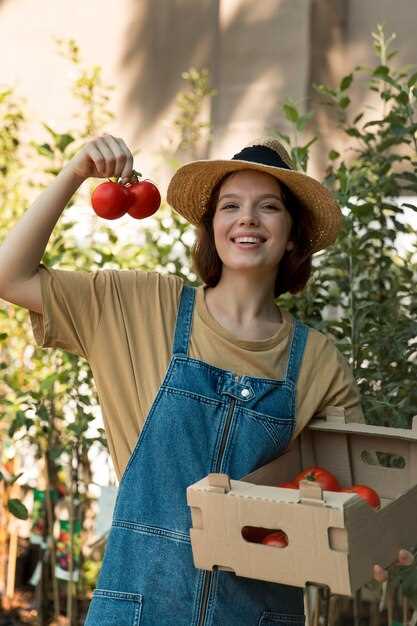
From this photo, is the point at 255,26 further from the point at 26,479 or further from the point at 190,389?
the point at 190,389

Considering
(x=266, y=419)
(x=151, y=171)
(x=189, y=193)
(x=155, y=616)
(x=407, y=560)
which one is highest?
(x=151, y=171)

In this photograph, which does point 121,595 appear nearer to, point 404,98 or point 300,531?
point 300,531

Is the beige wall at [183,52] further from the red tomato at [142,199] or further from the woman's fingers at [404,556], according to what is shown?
the woman's fingers at [404,556]

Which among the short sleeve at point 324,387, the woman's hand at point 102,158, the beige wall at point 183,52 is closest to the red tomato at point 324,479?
the short sleeve at point 324,387

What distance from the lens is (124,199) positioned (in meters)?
2.11

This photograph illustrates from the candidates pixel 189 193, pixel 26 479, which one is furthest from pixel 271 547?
pixel 26 479

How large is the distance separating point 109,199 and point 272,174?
35cm

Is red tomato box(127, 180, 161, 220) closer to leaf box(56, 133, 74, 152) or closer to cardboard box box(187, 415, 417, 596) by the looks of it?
cardboard box box(187, 415, 417, 596)

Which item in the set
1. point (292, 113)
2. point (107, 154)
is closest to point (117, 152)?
point (107, 154)

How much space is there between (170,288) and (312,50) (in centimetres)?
226

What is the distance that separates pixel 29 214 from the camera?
1992mm

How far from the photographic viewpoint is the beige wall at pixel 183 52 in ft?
13.5

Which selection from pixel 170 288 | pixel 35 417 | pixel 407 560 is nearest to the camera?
pixel 407 560

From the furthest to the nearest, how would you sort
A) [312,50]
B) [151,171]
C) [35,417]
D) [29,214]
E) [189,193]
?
1. [151,171]
2. [312,50]
3. [35,417]
4. [189,193]
5. [29,214]
